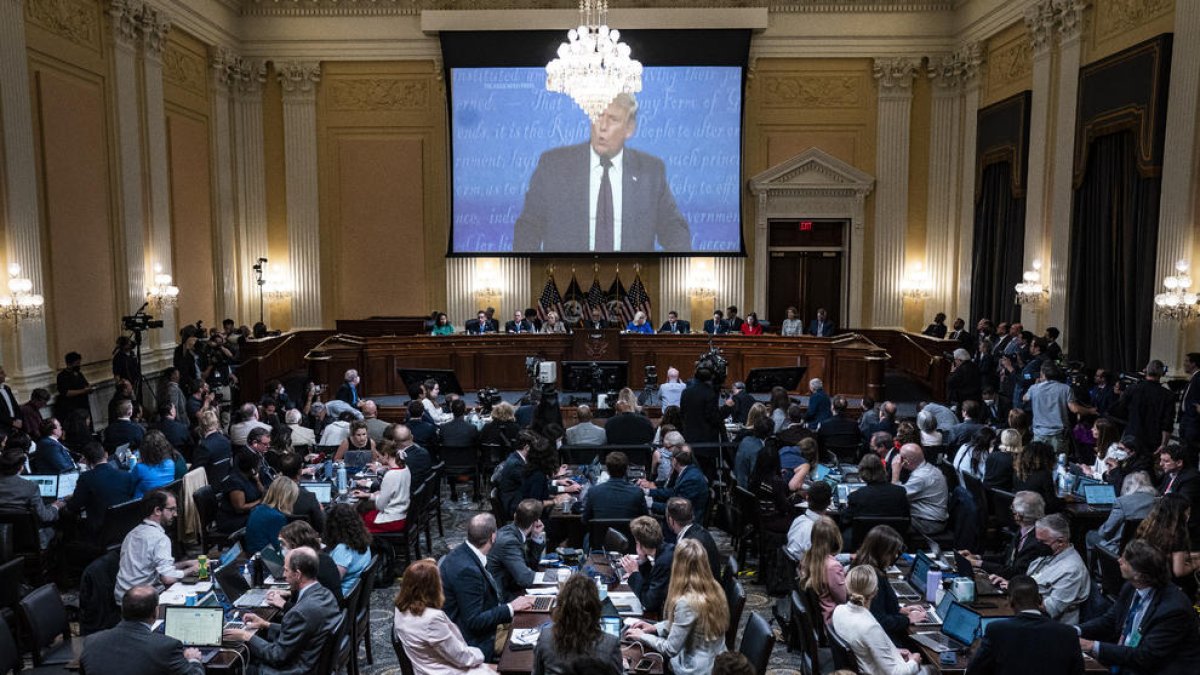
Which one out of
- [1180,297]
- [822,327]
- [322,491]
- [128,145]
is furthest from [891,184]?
[322,491]

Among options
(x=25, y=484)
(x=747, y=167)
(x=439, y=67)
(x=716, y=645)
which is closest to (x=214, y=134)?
(x=439, y=67)

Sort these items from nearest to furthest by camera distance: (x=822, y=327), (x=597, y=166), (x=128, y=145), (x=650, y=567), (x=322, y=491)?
1. (x=650, y=567)
2. (x=322, y=491)
3. (x=128, y=145)
4. (x=822, y=327)
5. (x=597, y=166)

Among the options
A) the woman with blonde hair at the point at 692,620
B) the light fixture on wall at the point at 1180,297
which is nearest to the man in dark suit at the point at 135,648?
the woman with blonde hair at the point at 692,620

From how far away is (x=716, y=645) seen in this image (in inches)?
191

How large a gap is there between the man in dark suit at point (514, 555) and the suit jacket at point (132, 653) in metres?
1.86

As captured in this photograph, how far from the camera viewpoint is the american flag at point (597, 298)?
19.2 m

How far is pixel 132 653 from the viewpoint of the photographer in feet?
14.7

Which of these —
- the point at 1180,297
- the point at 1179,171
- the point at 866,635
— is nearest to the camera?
the point at 866,635

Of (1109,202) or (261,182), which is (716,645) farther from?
(261,182)

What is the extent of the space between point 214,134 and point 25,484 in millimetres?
11805

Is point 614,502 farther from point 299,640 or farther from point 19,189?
point 19,189

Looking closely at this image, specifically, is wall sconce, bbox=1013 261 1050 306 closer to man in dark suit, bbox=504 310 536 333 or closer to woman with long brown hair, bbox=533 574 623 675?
man in dark suit, bbox=504 310 536 333

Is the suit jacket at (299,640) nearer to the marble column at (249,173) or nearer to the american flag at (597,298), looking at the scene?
the american flag at (597,298)

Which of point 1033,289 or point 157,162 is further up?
point 157,162
